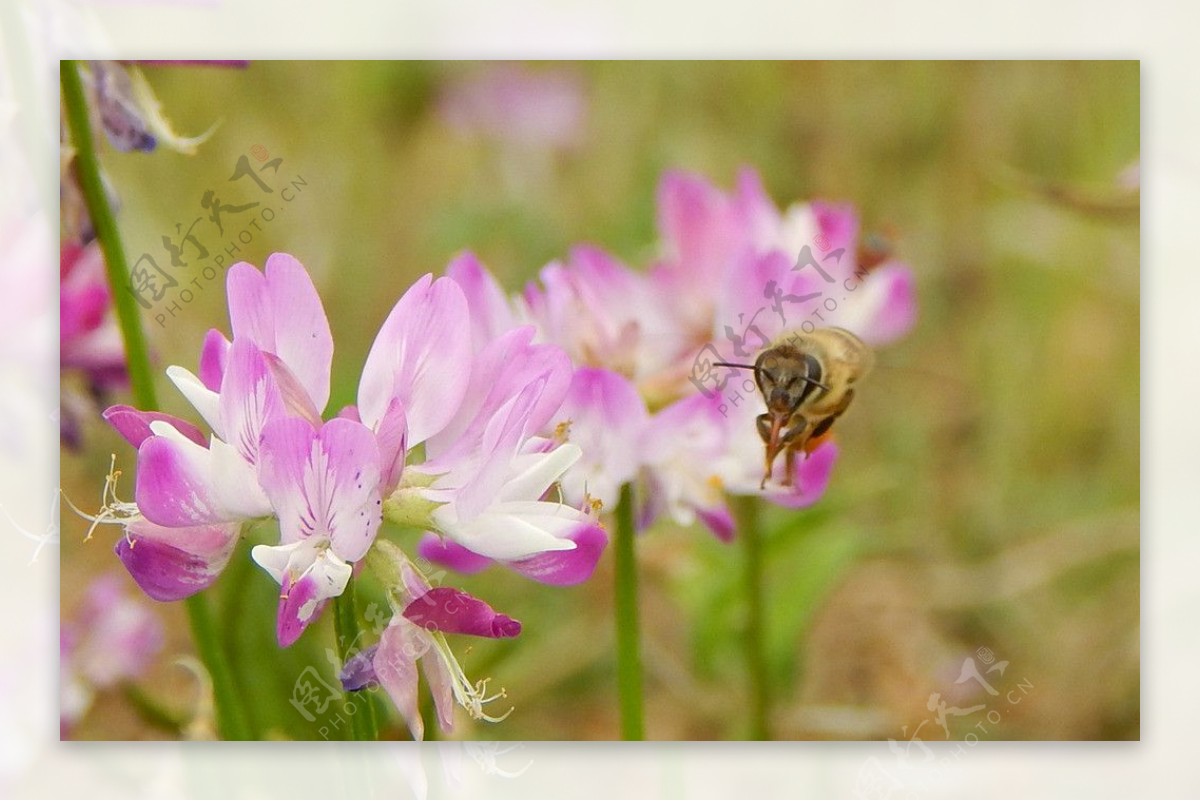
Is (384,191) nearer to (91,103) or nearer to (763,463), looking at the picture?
(91,103)

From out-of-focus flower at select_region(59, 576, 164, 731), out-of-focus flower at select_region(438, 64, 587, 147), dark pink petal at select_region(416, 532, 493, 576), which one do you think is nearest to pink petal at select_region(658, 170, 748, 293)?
out-of-focus flower at select_region(438, 64, 587, 147)

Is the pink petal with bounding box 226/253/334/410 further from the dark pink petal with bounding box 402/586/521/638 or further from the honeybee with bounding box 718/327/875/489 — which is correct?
the honeybee with bounding box 718/327/875/489

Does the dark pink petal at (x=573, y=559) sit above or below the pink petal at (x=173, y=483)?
below

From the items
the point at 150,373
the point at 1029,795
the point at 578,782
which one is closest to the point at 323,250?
the point at 150,373

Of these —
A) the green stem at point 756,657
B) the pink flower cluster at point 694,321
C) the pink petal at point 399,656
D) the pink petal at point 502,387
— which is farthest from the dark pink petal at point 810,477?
the pink petal at point 399,656

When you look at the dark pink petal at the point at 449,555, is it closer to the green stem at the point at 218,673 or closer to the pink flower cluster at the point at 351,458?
the pink flower cluster at the point at 351,458
